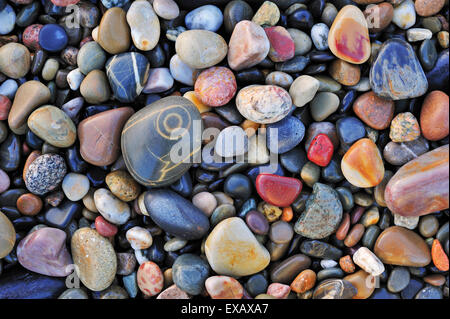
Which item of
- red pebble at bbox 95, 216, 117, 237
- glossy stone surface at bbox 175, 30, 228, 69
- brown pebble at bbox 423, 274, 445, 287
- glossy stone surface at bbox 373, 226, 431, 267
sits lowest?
brown pebble at bbox 423, 274, 445, 287

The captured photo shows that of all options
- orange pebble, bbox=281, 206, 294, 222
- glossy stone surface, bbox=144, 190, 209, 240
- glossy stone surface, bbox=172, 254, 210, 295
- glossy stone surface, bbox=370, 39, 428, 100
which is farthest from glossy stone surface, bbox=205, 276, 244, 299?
glossy stone surface, bbox=370, 39, 428, 100

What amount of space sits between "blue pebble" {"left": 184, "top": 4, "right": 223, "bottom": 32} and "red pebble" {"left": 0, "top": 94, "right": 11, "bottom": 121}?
574mm

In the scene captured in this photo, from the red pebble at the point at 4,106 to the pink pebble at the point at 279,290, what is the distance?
91 centimetres

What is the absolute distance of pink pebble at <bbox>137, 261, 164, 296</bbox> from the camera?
1079 mm

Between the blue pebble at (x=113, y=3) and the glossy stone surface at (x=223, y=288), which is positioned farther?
the blue pebble at (x=113, y=3)

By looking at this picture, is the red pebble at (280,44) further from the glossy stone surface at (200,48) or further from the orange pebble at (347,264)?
the orange pebble at (347,264)

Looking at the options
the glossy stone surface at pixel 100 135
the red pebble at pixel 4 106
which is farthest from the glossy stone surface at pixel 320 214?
the red pebble at pixel 4 106

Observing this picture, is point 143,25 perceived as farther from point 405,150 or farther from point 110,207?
point 405,150

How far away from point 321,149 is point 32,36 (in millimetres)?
925

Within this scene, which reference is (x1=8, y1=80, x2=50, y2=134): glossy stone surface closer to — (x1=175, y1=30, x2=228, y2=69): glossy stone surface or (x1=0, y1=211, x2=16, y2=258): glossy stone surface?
(x1=0, y1=211, x2=16, y2=258): glossy stone surface

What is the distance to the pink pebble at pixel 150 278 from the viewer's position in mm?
1079

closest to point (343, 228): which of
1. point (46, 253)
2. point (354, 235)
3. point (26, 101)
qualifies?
point (354, 235)

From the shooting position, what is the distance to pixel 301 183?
1111 millimetres

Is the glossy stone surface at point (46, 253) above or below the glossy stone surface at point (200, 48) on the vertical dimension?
below
